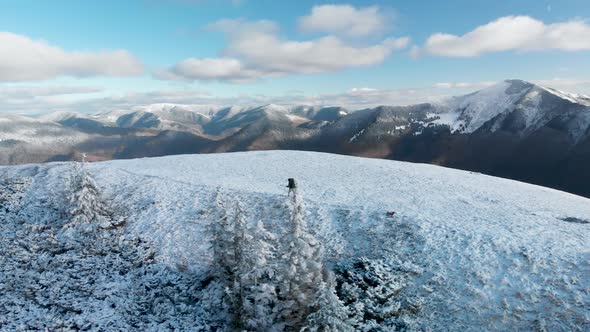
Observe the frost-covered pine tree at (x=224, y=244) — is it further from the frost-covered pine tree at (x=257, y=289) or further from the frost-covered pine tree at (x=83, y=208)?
the frost-covered pine tree at (x=83, y=208)

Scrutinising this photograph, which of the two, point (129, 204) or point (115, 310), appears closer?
point (115, 310)

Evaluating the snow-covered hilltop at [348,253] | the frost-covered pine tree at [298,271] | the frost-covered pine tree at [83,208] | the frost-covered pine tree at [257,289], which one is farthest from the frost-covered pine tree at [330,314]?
the frost-covered pine tree at [83,208]

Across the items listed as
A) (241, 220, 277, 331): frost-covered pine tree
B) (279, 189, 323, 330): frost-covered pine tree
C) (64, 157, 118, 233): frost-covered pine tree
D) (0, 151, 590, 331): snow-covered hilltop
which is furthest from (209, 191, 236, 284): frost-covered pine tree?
(64, 157, 118, 233): frost-covered pine tree

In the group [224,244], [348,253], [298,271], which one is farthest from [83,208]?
[348,253]

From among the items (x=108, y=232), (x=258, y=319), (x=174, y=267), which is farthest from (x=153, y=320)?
(x=108, y=232)

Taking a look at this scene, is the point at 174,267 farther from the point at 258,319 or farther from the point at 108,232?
the point at 258,319

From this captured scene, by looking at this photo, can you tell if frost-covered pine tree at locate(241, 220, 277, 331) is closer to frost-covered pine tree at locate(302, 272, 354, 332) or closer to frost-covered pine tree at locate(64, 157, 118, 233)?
frost-covered pine tree at locate(302, 272, 354, 332)
